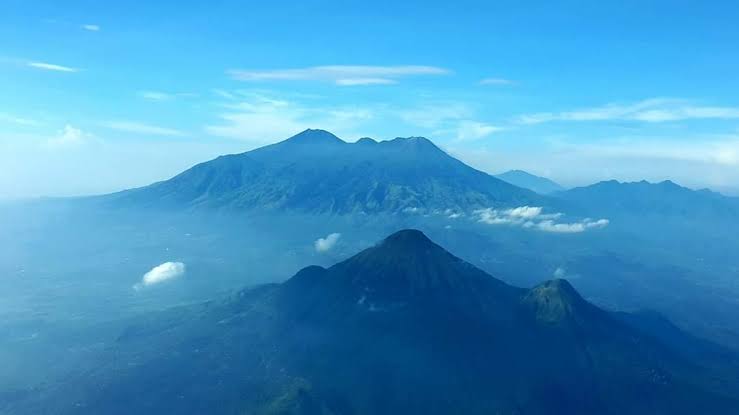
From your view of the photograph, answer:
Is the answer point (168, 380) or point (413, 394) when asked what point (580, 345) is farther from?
point (168, 380)

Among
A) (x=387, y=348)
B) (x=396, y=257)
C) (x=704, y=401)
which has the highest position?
(x=396, y=257)

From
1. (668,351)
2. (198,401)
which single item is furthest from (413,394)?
(668,351)

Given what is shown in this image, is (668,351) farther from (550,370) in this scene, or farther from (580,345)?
(550,370)

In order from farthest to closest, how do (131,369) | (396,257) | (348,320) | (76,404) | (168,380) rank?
(396,257), (348,320), (131,369), (168,380), (76,404)

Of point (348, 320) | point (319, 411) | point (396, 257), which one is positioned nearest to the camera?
point (319, 411)

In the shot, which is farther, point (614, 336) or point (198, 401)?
point (614, 336)

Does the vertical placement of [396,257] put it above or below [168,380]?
above
